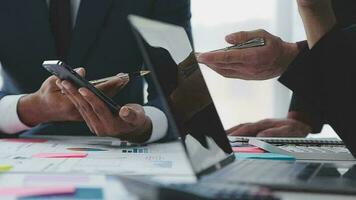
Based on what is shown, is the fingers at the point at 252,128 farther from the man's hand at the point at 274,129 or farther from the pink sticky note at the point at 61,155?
the pink sticky note at the point at 61,155

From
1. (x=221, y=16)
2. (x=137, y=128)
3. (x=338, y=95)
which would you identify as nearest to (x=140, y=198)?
(x=338, y=95)

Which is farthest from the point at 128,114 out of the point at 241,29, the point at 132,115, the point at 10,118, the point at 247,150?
the point at 241,29

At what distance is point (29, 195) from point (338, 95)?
17.5 inches

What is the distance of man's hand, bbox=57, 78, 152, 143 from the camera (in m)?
0.87

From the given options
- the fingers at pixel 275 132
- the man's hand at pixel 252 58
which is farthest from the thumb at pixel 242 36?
the fingers at pixel 275 132

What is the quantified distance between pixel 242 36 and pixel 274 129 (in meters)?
0.39

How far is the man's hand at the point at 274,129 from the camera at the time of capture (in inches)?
44.0

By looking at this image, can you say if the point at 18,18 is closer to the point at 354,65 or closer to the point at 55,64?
the point at 55,64

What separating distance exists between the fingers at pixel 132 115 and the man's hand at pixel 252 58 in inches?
7.6

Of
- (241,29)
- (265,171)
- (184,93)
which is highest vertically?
(184,93)

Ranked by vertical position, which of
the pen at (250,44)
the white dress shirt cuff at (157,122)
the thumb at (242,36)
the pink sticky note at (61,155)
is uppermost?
the thumb at (242,36)

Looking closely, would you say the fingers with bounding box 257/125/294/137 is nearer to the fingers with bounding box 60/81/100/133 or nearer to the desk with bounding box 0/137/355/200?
the desk with bounding box 0/137/355/200

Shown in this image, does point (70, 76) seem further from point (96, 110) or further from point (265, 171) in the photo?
point (265, 171)

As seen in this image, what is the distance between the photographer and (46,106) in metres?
1.00
